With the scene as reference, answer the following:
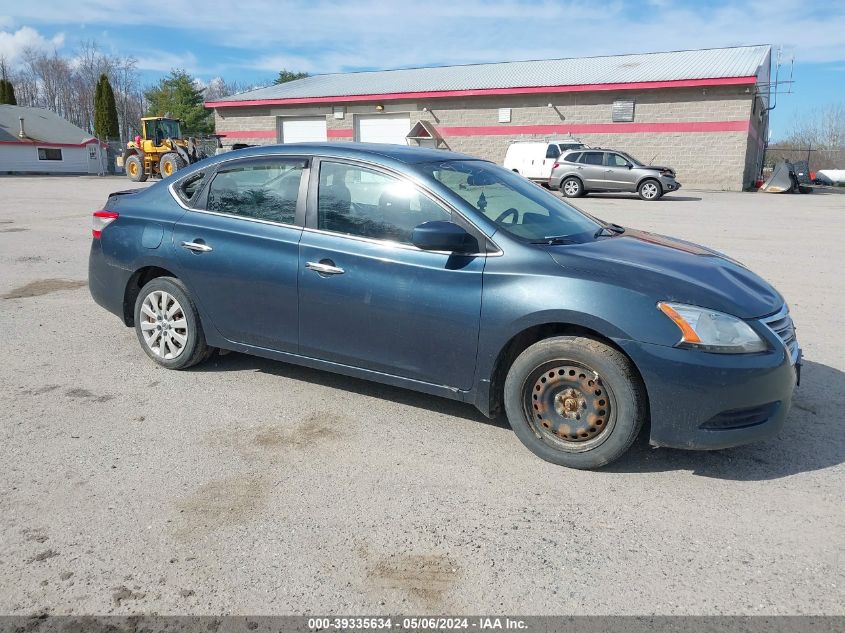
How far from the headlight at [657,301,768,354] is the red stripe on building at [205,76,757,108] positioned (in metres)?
28.7

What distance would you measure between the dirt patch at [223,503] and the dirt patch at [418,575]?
2.40 feet

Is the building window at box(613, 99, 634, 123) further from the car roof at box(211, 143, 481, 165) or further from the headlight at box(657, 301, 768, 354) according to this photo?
the headlight at box(657, 301, 768, 354)

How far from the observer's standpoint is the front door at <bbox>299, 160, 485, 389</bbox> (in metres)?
3.84

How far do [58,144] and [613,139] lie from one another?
35.6 m

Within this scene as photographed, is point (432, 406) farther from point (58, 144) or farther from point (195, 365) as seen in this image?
point (58, 144)

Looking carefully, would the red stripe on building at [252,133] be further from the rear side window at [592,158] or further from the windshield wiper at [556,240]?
the windshield wiper at [556,240]

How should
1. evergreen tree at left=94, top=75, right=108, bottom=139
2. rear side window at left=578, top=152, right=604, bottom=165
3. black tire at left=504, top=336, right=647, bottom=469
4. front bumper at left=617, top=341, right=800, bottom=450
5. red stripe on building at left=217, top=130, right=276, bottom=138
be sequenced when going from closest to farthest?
front bumper at left=617, top=341, right=800, bottom=450
black tire at left=504, top=336, right=647, bottom=469
rear side window at left=578, top=152, right=604, bottom=165
red stripe on building at left=217, top=130, right=276, bottom=138
evergreen tree at left=94, top=75, right=108, bottom=139

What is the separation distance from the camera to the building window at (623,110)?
31266 mm

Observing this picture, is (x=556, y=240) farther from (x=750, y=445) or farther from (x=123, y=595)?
(x=123, y=595)

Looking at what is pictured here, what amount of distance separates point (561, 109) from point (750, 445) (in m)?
31.2

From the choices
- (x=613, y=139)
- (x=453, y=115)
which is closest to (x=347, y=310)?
(x=613, y=139)

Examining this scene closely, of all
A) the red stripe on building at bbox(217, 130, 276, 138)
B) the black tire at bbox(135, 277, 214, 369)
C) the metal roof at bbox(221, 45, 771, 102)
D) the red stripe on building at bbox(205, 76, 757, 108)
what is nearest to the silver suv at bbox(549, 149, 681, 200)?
the red stripe on building at bbox(205, 76, 757, 108)

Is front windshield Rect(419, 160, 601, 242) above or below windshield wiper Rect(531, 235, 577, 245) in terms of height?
above

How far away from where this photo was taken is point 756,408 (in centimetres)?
341
